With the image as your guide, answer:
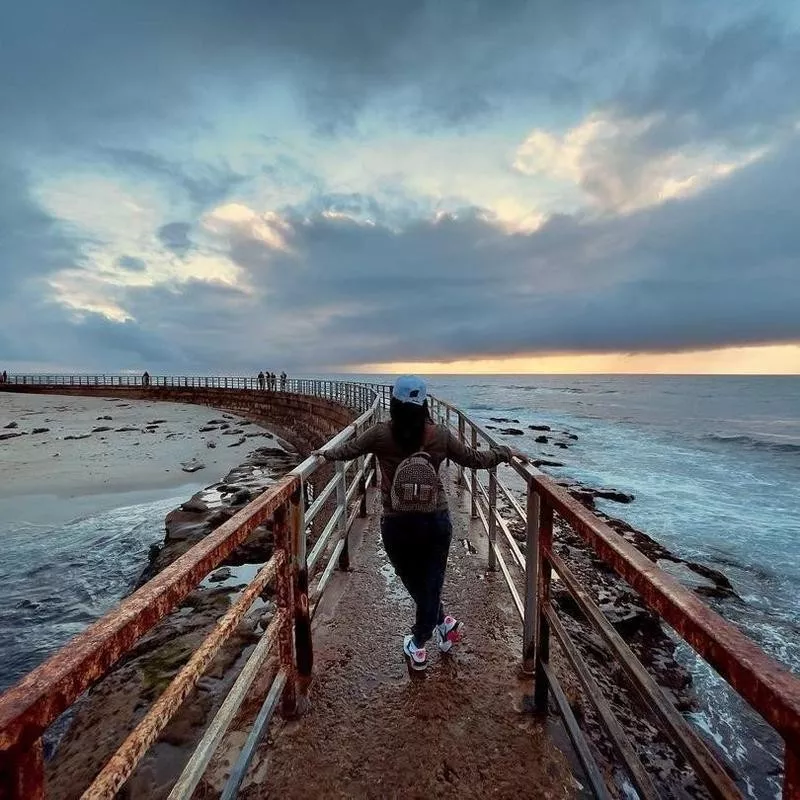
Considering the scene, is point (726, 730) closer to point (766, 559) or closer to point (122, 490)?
point (766, 559)

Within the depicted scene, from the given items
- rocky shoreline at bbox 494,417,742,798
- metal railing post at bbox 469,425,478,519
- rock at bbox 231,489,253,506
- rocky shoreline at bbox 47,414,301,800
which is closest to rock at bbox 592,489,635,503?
rocky shoreline at bbox 494,417,742,798

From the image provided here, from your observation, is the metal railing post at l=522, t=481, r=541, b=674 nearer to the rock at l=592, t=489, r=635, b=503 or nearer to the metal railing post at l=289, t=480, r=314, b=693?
the metal railing post at l=289, t=480, r=314, b=693

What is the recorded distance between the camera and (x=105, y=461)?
1908 cm

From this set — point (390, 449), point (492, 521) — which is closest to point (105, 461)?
point (492, 521)

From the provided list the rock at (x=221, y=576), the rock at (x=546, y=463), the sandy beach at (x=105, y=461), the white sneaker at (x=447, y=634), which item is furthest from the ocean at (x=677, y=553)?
the white sneaker at (x=447, y=634)

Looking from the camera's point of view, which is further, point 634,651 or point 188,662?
point 634,651

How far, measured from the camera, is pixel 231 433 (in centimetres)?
2647

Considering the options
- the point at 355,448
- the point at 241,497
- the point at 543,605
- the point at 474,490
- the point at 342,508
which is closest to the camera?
the point at 543,605

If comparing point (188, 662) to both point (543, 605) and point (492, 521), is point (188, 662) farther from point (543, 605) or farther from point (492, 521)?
point (492, 521)

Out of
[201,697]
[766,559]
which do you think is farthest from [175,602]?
[766,559]

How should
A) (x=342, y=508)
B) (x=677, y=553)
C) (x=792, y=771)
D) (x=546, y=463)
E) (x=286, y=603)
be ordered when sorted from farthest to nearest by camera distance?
(x=546, y=463), (x=677, y=553), (x=342, y=508), (x=286, y=603), (x=792, y=771)

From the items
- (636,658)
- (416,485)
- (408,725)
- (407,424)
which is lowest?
(408,725)

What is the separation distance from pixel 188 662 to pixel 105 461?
811 inches

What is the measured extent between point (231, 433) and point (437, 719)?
25.4 meters
